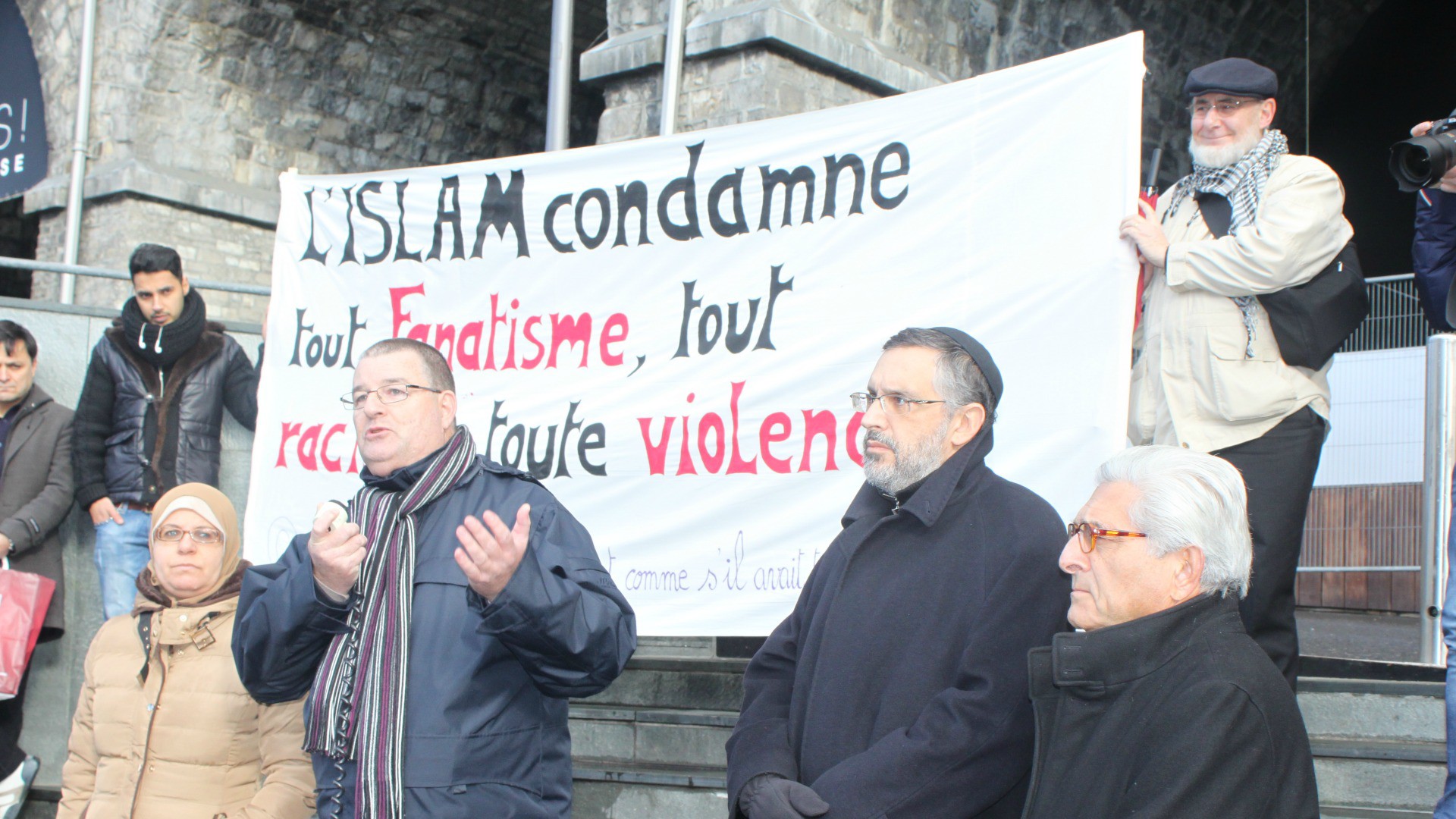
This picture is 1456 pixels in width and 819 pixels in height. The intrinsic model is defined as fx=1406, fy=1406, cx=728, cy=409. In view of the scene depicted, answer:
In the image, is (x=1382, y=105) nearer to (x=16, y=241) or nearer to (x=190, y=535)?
(x=190, y=535)

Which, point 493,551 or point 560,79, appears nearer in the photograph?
point 493,551

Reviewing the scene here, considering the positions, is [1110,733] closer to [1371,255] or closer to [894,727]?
[894,727]

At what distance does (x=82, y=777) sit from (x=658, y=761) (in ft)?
5.69

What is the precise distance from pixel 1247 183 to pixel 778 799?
2.08 m

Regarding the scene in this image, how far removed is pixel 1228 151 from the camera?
12.0 feet

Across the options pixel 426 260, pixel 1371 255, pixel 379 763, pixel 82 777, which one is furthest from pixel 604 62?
pixel 1371 255

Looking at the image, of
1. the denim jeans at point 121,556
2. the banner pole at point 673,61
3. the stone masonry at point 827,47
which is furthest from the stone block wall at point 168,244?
the denim jeans at point 121,556

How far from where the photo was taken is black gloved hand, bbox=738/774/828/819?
254 cm

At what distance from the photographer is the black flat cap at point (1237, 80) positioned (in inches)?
141

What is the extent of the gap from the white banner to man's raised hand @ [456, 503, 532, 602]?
1.66m

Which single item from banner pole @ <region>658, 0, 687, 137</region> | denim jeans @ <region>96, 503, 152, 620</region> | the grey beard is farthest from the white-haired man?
banner pole @ <region>658, 0, 687, 137</region>

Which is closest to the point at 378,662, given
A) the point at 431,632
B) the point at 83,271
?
the point at 431,632

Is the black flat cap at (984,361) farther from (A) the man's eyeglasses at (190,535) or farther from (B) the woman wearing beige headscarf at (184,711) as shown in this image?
(A) the man's eyeglasses at (190,535)

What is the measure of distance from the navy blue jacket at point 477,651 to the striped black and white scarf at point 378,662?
0.03 m
